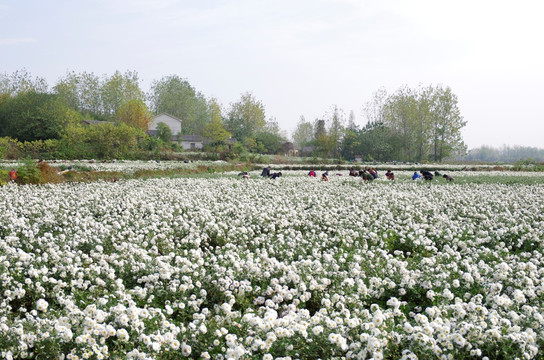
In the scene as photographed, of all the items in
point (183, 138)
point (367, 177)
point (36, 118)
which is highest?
point (36, 118)

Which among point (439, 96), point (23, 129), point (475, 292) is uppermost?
point (439, 96)

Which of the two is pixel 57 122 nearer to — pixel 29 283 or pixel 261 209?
pixel 261 209

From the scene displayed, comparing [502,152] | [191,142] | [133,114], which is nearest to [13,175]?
[133,114]

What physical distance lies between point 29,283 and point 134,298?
1.47 m

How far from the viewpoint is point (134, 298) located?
542 cm

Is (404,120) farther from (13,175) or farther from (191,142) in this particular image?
(13,175)

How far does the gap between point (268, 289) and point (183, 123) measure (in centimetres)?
9242

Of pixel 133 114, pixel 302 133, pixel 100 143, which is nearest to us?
pixel 100 143

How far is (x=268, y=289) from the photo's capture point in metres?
5.68

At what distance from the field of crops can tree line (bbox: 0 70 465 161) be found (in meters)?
34.1

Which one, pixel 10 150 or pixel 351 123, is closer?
pixel 10 150

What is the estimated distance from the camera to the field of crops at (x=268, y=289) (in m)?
3.92

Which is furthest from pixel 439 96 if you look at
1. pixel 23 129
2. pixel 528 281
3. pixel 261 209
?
pixel 528 281

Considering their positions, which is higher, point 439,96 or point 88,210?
point 439,96
